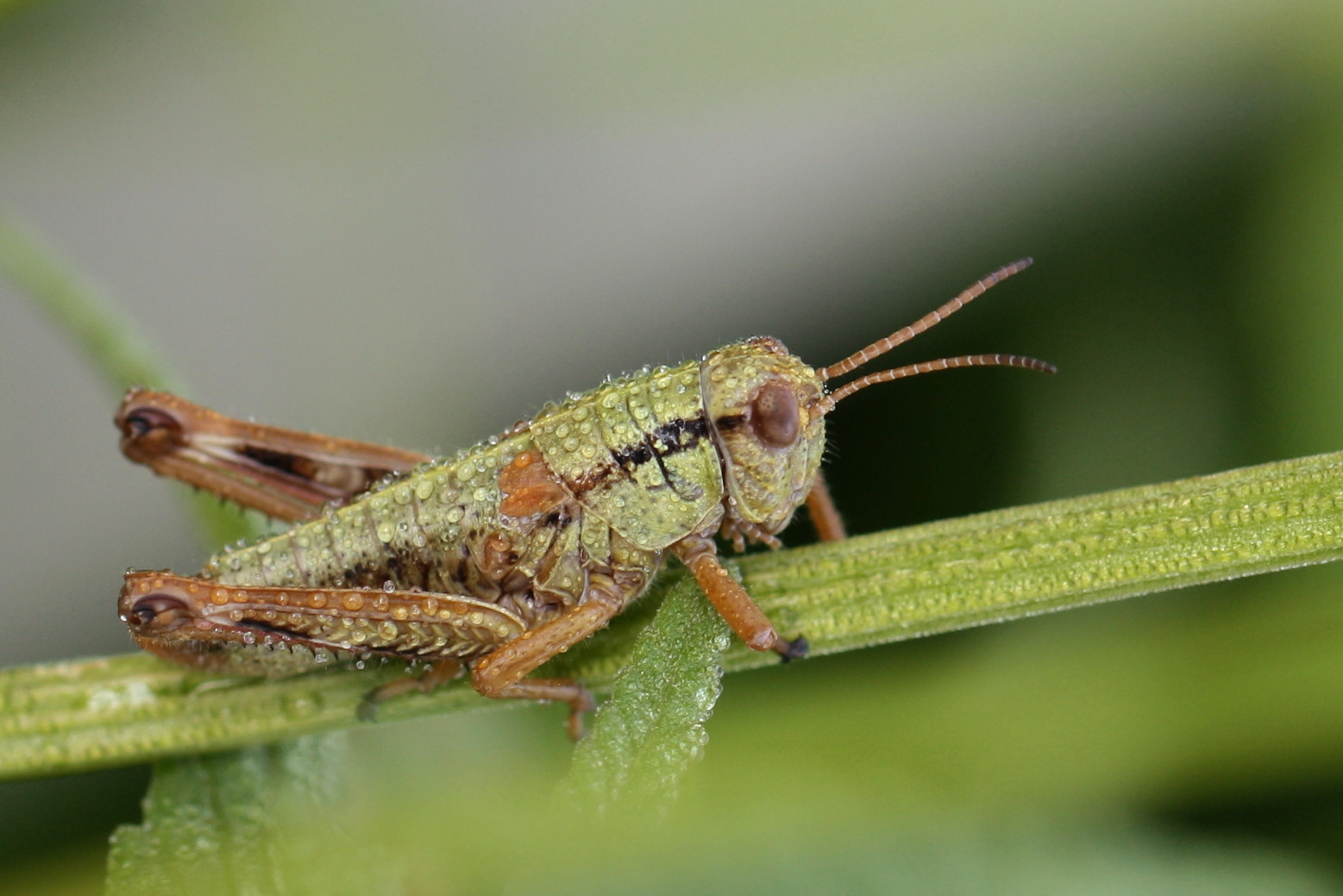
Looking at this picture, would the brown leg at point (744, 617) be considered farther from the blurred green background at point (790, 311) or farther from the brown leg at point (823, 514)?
the brown leg at point (823, 514)

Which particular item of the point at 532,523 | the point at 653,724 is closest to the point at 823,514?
the point at 532,523

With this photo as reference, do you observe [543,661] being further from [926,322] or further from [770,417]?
[926,322]

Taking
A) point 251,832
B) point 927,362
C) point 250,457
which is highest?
point 250,457

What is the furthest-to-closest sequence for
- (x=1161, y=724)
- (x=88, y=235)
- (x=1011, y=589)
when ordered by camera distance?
(x=88, y=235) → (x=1161, y=724) → (x=1011, y=589)

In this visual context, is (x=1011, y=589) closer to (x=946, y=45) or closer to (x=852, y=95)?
(x=946, y=45)

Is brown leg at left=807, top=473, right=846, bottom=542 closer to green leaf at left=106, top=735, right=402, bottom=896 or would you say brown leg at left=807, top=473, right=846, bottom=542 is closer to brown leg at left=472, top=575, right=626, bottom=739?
brown leg at left=472, top=575, right=626, bottom=739

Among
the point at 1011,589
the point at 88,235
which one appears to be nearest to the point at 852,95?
the point at 1011,589
